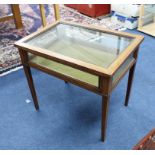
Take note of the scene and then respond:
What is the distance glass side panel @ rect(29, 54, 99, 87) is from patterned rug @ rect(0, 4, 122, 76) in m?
0.85

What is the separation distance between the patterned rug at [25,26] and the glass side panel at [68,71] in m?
0.85

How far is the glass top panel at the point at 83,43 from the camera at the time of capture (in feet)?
4.01

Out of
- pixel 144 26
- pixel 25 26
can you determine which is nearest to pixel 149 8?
pixel 144 26

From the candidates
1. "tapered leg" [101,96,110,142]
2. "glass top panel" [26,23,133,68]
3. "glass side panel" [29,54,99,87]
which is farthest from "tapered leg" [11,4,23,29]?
"tapered leg" [101,96,110,142]

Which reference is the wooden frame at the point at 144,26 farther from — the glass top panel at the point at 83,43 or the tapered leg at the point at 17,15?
Result: the tapered leg at the point at 17,15

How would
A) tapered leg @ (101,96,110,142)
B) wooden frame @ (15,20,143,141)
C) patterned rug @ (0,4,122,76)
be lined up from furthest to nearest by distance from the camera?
patterned rug @ (0,4,122,76), tapered leg @ (101,96,110,142), wooden frame @ (15,20,143,141)

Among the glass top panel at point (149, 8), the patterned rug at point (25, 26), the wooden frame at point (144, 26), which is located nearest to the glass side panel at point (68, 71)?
the patterned rug at point (25, 26)

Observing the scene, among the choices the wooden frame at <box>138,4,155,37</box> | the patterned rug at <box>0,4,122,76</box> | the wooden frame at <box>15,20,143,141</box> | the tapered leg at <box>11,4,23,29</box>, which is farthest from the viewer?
the tapered leg at <box>11,4,23,29</box>

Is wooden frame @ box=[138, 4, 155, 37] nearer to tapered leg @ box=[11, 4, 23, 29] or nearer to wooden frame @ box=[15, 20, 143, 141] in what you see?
wooden frame @ box=[15, 20, 143, 141]

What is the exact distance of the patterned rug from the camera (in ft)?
7.27

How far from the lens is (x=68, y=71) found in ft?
4.13

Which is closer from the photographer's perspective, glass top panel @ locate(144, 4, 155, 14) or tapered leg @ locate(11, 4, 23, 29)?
glass top panel @ locate(144, 4, 155, 14)

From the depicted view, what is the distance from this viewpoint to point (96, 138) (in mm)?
1444

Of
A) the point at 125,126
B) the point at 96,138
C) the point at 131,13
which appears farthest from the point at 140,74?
the point at 131,13
